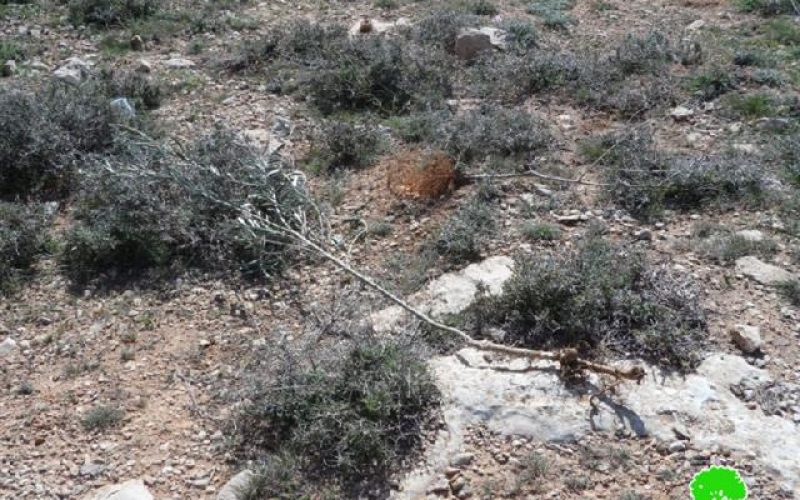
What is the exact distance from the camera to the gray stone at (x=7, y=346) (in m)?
4.48

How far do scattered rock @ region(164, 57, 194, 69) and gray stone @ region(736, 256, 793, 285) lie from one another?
200 inches

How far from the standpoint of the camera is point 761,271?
184 inches

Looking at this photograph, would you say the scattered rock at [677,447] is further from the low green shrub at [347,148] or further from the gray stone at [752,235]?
the low green shrub at [347,148]

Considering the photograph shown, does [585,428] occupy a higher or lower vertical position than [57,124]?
lower

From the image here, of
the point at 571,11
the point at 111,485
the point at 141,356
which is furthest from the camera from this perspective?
the point at 571,11

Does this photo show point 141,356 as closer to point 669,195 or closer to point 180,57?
point 669,195

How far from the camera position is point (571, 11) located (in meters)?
8.64

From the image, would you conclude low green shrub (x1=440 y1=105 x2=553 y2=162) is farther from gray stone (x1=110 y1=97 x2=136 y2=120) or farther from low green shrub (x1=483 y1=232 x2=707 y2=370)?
gray stone (x1=110 y1=97 x2=136 y2=120)

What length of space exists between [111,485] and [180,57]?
501cm

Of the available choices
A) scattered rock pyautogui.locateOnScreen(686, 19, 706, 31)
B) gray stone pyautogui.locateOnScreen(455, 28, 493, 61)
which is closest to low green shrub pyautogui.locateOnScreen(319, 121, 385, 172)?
gray stone pyautogui.locateOnScreen(455, 28, 493, 61)

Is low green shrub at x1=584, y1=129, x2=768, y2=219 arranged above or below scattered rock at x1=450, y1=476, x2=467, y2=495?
above

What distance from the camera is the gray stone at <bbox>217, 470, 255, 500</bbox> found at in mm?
3559

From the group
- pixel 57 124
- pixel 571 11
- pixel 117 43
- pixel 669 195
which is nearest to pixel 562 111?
pixel 669 195

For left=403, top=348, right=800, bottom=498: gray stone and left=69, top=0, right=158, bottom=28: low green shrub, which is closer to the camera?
left=403, top=348, right=800, bottom=498: gray stone
